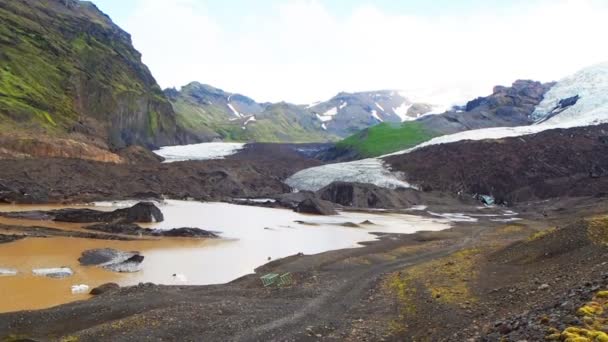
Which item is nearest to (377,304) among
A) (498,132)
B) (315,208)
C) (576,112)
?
(315,208)

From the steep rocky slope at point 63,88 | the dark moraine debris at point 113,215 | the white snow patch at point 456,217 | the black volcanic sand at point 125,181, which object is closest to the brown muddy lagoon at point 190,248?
the dark moraine debris at point 113,215

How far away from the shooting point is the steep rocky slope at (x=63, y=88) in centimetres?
10969

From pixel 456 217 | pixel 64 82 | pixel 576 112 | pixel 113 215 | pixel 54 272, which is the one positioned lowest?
pixel 456 217

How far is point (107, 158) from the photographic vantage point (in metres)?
115

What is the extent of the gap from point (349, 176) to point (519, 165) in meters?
40.2

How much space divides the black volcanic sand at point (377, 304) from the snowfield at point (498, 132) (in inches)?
3729

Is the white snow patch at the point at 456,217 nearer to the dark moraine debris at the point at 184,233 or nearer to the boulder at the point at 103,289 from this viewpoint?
the dark moraine debris at the point at 184,233

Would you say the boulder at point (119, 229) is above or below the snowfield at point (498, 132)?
below

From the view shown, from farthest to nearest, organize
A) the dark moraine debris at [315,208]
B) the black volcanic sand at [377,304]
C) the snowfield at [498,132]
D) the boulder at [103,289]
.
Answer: the snowfield at [498,132], the dark moraine debris at [315,208], the boulder at [103,289], the black volcanic sand at [377,304]

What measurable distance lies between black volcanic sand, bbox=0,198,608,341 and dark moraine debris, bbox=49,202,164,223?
32.1 meters

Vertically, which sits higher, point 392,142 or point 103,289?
point 392,142

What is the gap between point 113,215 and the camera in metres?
61.3

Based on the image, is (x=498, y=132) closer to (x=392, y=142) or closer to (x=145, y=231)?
(x=392, y=142)

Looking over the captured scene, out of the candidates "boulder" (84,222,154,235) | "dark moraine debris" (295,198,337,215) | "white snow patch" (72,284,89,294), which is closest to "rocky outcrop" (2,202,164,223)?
"boulder" (84,222,154,235)
